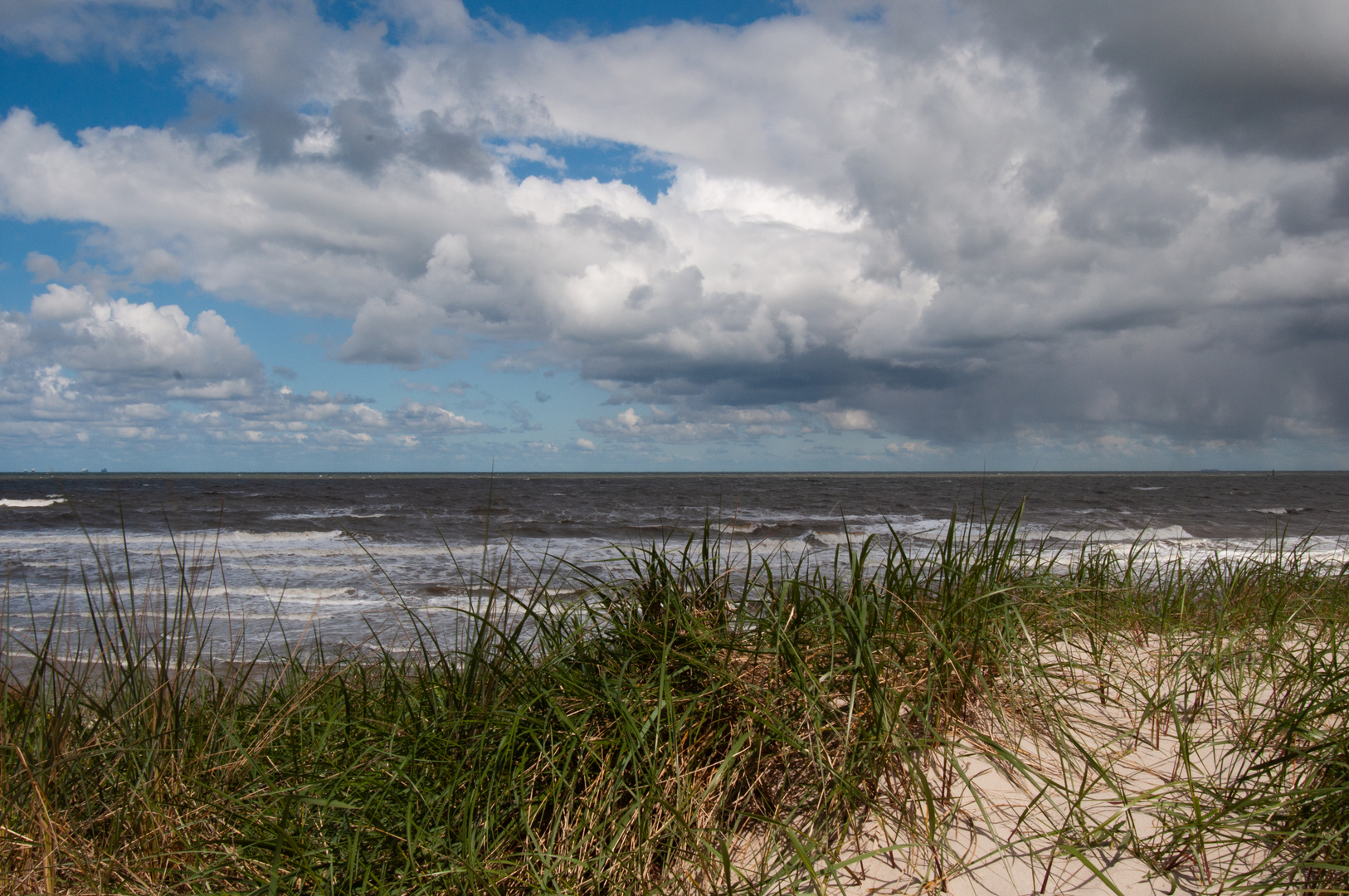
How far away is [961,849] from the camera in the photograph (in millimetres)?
2074

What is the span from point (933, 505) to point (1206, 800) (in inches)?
1571

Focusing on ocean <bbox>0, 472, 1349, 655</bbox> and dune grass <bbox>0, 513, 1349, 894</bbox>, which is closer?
dune grass <bbox>0, 513, 1349, 894</bbox>

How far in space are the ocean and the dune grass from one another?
37 centimetres

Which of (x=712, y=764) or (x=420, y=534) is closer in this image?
(x=712, y=764)

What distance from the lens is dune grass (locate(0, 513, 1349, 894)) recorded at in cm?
199

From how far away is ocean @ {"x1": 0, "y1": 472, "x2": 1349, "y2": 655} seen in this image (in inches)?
238

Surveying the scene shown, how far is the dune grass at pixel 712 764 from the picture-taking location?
1989 mm

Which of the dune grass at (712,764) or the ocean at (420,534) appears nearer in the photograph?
the dune grass at (712,764)

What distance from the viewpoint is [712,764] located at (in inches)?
88.7

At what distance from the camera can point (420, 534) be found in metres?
25.3

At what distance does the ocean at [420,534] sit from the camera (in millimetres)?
6051

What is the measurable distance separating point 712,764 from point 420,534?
24.7 m

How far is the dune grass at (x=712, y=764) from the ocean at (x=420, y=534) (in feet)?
1.20

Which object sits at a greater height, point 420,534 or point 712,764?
point 712,764
